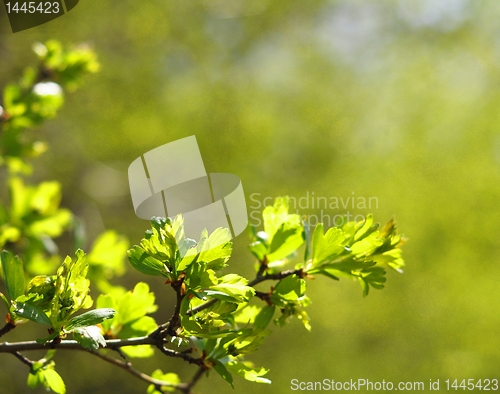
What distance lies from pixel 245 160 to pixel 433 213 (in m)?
1.58

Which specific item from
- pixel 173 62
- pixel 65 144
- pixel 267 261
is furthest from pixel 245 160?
pixel 267 261

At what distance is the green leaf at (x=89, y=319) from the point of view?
538mm

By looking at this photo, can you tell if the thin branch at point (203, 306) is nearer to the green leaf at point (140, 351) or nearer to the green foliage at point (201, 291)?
the green foliage at point (201, 291)

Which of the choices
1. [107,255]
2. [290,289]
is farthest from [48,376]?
[107,255]

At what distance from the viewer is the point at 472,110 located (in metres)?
3.81

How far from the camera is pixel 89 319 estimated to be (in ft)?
1.77

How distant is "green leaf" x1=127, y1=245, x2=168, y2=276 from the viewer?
0.53 metres

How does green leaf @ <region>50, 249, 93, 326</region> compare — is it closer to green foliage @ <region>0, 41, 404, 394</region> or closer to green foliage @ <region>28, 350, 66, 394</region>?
green foliage @ <region>0, 41, 404, 394</region>

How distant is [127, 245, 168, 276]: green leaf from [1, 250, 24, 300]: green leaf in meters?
0.17

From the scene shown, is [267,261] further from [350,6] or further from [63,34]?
[350,6]

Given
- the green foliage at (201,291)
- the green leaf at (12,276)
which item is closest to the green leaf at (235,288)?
the green foliage at (201,291)

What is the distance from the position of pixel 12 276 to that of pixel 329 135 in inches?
148

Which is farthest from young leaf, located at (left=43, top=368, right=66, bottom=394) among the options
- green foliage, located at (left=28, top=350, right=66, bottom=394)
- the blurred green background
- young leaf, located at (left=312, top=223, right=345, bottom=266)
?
the blurred green background

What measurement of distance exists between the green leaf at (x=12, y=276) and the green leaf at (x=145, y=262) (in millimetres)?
172
